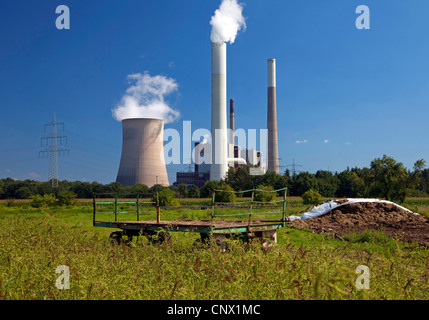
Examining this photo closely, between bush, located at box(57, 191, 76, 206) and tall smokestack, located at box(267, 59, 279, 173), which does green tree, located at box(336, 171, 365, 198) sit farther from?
bush, located at box(57, 191, 76, 206)

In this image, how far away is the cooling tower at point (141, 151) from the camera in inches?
1593

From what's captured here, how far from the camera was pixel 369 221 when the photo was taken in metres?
14.0

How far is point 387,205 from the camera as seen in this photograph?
16.0m

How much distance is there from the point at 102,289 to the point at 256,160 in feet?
221

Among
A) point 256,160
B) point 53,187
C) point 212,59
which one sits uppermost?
point 212,59

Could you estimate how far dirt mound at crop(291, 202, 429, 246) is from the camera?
1191cm

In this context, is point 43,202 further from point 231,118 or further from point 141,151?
point 231,118

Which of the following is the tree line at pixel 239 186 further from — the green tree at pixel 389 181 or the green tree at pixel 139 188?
the green tree at pixel 389 181

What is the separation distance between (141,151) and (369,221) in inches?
1212

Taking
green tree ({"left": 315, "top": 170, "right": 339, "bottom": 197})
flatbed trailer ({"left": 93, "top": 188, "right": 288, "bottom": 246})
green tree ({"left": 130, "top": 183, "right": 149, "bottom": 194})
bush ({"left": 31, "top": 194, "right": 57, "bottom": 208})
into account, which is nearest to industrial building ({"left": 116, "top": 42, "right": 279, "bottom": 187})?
green tree ({"left": 130, "top": 183, "right": 149, "bottom": 194})

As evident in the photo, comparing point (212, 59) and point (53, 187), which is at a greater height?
point (212, 59)

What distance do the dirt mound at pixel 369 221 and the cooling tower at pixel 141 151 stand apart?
2833cm
